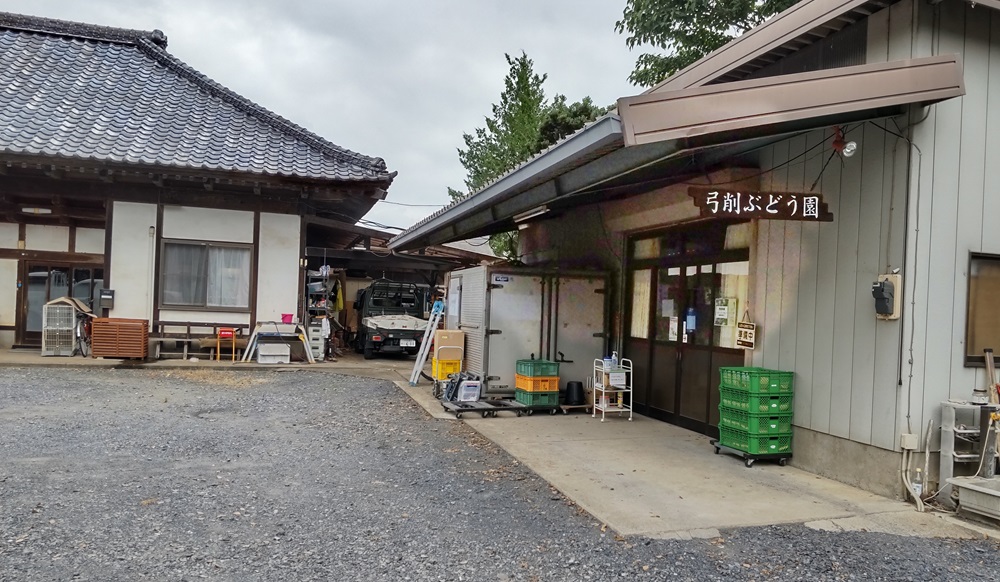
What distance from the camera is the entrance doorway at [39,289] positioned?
12.9m

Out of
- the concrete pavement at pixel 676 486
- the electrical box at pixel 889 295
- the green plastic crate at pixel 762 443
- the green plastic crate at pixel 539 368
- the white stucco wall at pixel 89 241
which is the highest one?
the white stucco wall at pixel 89 241

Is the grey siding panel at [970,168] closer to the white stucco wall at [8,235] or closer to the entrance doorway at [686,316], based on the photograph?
the entrance doorway at [686,316]

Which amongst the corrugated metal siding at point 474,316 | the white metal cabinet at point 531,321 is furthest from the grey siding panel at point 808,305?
the corrugated metal siding at point 474,316

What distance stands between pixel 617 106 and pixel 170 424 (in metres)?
5.59

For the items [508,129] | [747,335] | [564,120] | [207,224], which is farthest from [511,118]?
[747,335]

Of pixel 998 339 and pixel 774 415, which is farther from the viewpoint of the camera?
pixel 774 415

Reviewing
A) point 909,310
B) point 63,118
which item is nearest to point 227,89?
point 63,118

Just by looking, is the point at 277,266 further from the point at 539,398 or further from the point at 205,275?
the point at 539,398

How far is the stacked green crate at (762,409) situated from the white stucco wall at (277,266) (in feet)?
29.8

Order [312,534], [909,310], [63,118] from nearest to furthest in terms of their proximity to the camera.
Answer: [312,534], [909,310], [63,118]

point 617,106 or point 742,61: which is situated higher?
point 742,61

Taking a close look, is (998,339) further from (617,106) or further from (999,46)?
(617,106)

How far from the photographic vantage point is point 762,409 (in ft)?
17.9

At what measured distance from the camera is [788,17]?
5.18 metres
